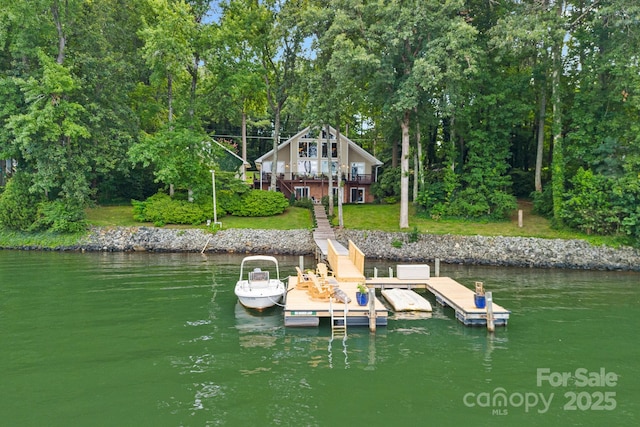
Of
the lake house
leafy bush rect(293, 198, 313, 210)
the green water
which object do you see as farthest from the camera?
the lake house

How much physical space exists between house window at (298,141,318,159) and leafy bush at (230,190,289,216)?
38.8 ft

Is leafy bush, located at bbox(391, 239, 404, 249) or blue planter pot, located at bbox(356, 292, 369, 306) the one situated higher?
leafy bush, located at bbox(391, 239, 404, 249)

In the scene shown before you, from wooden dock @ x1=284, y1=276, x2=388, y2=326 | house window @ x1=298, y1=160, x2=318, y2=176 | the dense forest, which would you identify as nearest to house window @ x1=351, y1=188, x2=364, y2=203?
house window @ x1=298, y1=160, x2=318, y2=176

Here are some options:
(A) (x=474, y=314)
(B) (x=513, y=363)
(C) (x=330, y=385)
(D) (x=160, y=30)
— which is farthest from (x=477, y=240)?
(D) (x=160, y=30)

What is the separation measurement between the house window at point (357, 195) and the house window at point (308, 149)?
5.90 m

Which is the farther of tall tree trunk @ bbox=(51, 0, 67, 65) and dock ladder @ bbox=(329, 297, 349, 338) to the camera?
tall tree trunk @ bbox=(51, 0, 67, 65)

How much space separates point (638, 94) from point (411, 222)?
1668 centimetres

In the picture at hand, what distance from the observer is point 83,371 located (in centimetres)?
1088

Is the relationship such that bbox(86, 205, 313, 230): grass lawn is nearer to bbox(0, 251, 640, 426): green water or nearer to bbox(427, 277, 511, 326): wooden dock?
bbox(0, 251, 640, 426): green water

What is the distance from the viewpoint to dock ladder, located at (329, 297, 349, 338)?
47.4 ft

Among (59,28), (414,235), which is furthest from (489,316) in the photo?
(59,28)

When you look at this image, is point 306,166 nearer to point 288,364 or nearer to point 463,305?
point 463,305

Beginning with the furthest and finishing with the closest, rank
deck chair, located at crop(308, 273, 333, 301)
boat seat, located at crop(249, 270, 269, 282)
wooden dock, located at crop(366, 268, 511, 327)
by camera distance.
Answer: boat seat, located at crop(249, 270, 269, 282) < deck chair, located at crop(308, 273, 333, 301) < wooden dock, located at crop(366, 268, 511, 327)

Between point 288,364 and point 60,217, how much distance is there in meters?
27.7
